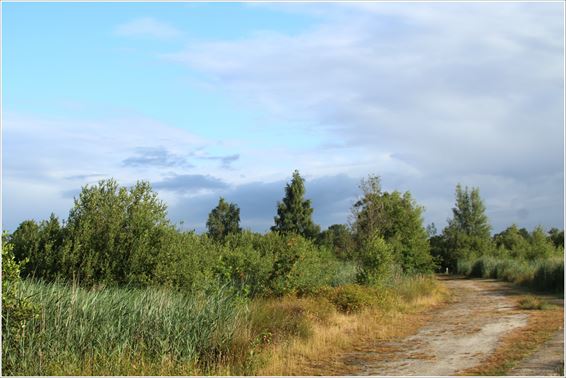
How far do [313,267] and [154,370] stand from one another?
13.0 metres

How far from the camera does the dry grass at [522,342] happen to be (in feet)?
36.0

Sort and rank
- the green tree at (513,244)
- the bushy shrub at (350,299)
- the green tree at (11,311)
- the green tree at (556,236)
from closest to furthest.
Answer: the green tree at (11,311) < the bushy shrub at (350,299) < the green tree at (513,244) < the green tree at (556,236)

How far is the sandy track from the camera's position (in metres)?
11.4

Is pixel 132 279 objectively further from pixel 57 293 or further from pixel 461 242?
pixel 461 242

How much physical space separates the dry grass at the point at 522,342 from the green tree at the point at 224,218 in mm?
38106

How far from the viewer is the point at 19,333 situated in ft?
29.6

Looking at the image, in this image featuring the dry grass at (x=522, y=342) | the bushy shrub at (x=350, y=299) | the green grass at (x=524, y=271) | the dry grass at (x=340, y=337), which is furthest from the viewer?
the green grass at (x=524, y=271)

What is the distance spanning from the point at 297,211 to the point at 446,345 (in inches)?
1402

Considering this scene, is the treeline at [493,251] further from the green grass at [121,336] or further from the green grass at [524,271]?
the green grass at [121,336]

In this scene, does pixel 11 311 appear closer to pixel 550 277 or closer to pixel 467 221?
pixel 550 277

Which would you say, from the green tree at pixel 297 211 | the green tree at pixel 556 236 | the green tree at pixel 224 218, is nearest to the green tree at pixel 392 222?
the green tree at pixel 297 211

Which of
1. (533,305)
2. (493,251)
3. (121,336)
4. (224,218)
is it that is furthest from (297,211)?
(121,336)

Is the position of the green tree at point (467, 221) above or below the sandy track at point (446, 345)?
above

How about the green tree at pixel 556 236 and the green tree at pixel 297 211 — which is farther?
the green tree at pixel 556 236
